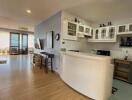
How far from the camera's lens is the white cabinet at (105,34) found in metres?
4.56

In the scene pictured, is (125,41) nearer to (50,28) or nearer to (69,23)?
(69,23)

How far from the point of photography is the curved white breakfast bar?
2.31 m

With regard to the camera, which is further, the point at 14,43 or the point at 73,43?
the point at 14,43

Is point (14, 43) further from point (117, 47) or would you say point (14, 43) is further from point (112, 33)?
point (117, 47)

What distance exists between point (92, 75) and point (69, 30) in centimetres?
254

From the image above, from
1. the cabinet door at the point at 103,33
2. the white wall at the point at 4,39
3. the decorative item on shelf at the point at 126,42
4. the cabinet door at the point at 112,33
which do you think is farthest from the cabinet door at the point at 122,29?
the white wall at the point at 4,39

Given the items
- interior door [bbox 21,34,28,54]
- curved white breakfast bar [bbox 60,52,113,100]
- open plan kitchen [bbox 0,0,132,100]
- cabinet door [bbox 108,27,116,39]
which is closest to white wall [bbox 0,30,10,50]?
interior door [bbox 21,34,28,54]

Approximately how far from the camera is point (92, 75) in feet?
8.09

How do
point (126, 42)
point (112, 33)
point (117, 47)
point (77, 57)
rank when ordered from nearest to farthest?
1. point (77, 57)
2. point (126, 42)
3. point (112, 33)
4. point (117, 47)

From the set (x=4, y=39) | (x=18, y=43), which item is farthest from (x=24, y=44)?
(x=4, y=39)

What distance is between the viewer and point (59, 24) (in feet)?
14.5

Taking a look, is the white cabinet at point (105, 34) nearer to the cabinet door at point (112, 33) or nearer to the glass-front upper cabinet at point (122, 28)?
the cabinet door at point (112, 33)

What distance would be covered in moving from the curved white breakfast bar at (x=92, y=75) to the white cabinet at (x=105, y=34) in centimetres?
249

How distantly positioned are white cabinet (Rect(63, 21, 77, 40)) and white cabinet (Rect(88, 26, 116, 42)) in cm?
127
